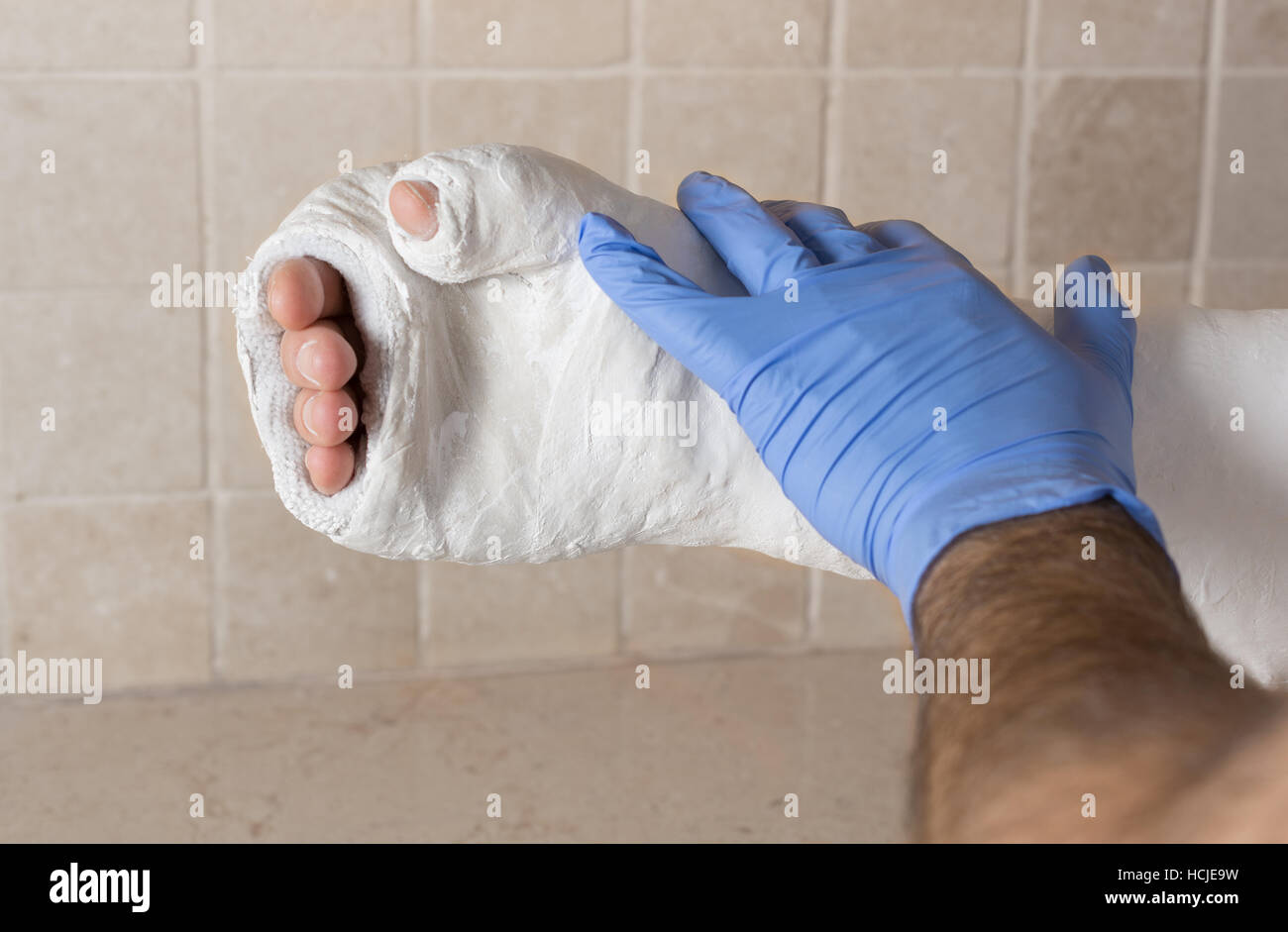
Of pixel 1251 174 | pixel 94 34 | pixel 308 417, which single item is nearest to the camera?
pixel 308 417

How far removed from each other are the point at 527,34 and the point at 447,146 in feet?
0.68

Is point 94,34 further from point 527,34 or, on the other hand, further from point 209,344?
point 527,34

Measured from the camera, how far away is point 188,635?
1862mm

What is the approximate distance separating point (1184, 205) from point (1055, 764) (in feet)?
5.90

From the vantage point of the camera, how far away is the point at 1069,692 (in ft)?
1.79

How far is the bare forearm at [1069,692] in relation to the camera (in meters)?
0.47

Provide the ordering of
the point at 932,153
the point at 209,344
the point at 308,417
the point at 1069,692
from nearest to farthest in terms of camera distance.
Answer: the point at 1069,692 → the point at 308,417 → the point at 209,344 → the point at 932,153

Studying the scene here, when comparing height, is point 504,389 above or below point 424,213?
below

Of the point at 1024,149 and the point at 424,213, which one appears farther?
the point at 1024,149

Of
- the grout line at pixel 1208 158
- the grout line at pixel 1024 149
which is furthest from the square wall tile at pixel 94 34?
the grout line at pixel 1208 158

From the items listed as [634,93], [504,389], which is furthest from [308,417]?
[634,93]

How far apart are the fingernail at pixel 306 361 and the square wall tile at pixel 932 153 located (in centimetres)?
125

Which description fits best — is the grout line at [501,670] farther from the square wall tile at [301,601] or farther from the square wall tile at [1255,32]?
the square wall tile at [1255,32]

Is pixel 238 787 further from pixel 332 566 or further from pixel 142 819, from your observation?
pixel 332 566
